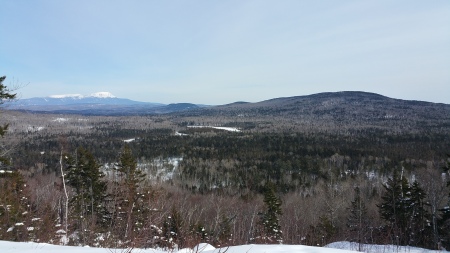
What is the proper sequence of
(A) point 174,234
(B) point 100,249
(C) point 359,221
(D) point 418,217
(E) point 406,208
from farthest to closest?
(D) point 418,217, (E) point 406,208, (C) point 359,221, (A) point 174,234, (B) point 100,249

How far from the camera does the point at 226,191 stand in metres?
56.0

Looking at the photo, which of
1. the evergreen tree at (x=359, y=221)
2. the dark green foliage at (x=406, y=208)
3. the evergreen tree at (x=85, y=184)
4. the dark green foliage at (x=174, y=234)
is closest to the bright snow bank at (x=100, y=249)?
the dark green foliage at (x=174, y=234)

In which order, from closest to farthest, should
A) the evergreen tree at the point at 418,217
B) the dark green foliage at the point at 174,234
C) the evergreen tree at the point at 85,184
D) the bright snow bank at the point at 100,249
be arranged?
the bright snow bank at the point at 100,249, the dark green foliage at the point at 174,234, the evergreen tree at the point at 418,217, the evergreen tree at the point at 85,184

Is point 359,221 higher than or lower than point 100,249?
lower

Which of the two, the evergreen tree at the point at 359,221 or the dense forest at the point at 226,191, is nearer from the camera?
the evergreen tree at the point at 359,221

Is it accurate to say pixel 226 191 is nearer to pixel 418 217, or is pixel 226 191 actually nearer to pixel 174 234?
pixel 418 217

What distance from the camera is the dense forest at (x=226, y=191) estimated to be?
11.4 meters

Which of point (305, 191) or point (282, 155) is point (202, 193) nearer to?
point (305, 191)

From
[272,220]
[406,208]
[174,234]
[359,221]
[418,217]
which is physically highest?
[174,234]

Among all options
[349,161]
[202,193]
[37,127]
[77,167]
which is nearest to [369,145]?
[349,161]

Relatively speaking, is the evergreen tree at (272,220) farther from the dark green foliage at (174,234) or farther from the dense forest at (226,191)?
the dark green foliage at (174,234)

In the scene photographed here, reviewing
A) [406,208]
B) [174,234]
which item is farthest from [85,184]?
[406,208]

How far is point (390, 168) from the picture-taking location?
65750 mm

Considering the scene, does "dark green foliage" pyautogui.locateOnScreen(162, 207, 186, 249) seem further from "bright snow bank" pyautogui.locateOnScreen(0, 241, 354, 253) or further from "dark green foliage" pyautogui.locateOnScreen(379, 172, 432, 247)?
"dark green foliage" pyautogui.locateOnScreen(379, 172, 432, 247)
